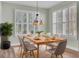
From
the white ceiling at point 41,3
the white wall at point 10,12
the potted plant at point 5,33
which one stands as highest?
the white ceiling at point 41,3

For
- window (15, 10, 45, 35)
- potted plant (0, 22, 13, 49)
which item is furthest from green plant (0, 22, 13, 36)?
window (15, 10, 45, 35)

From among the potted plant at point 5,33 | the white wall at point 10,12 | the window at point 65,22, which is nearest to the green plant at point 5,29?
the potted plant at point 5,33

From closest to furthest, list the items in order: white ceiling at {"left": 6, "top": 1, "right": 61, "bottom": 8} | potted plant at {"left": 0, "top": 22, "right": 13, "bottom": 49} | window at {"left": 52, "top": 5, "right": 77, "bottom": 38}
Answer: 1. potted plant at {"left": 0, "top": 22, "right": 13, "bottom": 49}
2. window at {"left": 52, "top": 5, "right": 77, "bottom": 38}
3. white ceiling at {"left": 6, "top": 1, "right": 61, "bottom": 8}

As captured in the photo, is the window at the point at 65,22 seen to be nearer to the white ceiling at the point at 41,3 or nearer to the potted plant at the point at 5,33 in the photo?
the white ceiling at the point at 41,3

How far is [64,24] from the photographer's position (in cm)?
495

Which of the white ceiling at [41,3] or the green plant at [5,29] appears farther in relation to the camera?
the white ceiling at [41,3]

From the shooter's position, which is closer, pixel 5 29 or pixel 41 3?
pixel 5 29

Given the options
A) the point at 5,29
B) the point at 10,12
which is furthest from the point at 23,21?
the point at 5,29

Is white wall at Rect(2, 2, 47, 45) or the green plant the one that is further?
white wall at Rect(2, 2, 47, 45)

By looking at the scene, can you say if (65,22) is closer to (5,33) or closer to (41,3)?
(41,3)

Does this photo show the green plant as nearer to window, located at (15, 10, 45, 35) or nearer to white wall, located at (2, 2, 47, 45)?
white wall, located at (2, 2, 47, 45)

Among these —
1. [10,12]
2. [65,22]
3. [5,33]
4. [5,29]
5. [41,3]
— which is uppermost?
[41,3]

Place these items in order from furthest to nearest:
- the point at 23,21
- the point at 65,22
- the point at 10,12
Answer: the point at 23,21 → the point at 10,12 → the point at 65,22

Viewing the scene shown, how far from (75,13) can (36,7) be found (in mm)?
1886
